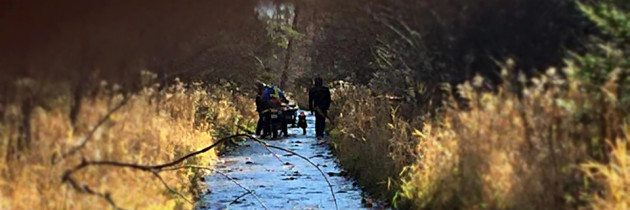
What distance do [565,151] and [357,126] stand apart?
9.71m

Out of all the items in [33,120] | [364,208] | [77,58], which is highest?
[77,58]

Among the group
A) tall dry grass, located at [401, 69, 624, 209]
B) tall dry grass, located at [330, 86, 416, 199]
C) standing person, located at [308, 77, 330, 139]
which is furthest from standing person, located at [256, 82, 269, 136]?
tall dry grass, located at [401, 69, 624, 209]

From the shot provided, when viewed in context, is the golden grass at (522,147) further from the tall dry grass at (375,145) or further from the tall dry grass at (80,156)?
the tall dry grass at (80,156)

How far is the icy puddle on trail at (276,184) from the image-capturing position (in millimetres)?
11156

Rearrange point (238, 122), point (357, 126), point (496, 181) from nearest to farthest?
point (496, 181) → point (357, 126) → point (238, 122)

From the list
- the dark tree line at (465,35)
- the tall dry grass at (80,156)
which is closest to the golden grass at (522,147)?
the dark tree line at (465,35)

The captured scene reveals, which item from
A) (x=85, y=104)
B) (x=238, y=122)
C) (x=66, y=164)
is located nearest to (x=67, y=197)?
(x=66, y=164)

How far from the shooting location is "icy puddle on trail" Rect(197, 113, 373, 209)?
36.6 ft

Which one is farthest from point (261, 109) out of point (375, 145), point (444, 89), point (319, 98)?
point (444, 89)

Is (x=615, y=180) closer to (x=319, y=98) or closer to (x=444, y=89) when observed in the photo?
(x=444, y=89)

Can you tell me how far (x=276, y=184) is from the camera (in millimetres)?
13094

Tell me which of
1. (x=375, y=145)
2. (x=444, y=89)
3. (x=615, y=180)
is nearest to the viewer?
(x=615, y=180)

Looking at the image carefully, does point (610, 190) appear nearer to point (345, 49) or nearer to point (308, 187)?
point (308, 187)

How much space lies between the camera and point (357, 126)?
650 inches
